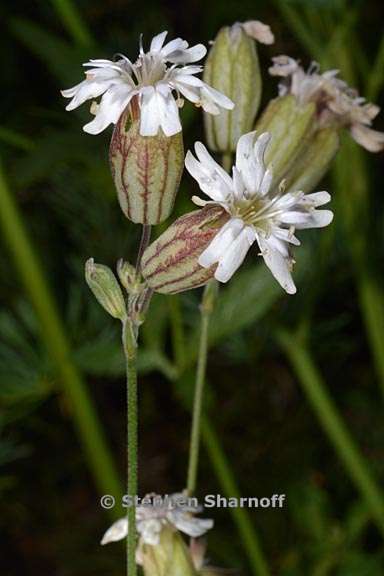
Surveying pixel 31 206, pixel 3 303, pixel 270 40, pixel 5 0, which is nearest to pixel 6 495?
pixel 3 303

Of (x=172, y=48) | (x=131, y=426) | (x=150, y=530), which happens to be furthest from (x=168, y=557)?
(x=172, y=48)

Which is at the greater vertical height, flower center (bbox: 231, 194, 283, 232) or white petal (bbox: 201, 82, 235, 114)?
white petal (bbox: 201, 82, 235, 114)

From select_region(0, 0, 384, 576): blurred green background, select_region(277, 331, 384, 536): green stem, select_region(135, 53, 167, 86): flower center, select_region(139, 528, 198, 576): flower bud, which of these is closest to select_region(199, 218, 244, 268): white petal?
select_region(135, 53, 167, 86): flower center

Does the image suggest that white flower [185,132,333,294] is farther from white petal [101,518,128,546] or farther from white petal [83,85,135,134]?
white petal [101,518,128,546]

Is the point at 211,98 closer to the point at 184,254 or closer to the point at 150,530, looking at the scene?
the point at 184,254

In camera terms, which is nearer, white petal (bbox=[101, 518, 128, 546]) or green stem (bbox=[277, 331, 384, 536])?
white petal (bbox=[101, 518, 128, 546])

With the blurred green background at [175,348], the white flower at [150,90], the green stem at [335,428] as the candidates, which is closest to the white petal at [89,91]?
the white flower at [150,90]
